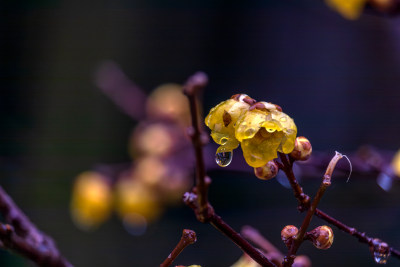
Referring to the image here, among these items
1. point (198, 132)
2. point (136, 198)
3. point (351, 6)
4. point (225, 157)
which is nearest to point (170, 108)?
point (136, 198)

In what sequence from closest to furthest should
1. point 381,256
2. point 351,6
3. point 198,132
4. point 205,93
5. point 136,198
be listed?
point 198,132 < point 381,256 < point 351,6 < point 136,198 < point 205,93

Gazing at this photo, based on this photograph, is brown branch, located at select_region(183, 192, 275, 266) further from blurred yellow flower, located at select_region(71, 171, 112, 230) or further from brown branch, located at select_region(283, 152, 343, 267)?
blurred yellow flower, located at select_region(71, 171, 112, 230)

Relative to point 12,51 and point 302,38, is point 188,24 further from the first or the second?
point 12,51

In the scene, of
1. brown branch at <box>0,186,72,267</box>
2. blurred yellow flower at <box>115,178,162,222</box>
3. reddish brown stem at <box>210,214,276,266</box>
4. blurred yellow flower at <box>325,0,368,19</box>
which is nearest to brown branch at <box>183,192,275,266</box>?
reddish brown stem at <box>210,214,276,266</box>

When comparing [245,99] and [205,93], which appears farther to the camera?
[205,93]

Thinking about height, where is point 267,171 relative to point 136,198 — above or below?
above

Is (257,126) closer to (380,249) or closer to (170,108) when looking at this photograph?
(380,249)
